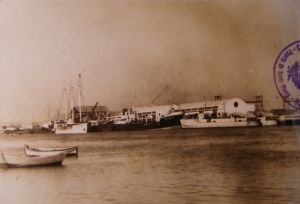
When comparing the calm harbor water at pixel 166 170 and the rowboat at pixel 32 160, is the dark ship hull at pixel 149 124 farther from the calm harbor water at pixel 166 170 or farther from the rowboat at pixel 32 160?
the rowboat at pixel 32 160

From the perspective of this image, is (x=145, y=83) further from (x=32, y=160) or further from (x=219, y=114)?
(x=32, y=160)

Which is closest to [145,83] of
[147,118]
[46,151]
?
[147,118]

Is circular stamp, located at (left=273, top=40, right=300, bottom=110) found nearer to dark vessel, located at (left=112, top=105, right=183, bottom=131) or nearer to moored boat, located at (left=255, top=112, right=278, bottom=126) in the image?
moored boat, located at (left=255, top=112, right=278, bottom=126)

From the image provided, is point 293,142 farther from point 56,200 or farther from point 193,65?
point 56,200

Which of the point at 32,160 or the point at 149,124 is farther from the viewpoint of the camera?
the point at 149,124

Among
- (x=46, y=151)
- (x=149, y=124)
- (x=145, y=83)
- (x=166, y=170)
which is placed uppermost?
(x=145, y=83)

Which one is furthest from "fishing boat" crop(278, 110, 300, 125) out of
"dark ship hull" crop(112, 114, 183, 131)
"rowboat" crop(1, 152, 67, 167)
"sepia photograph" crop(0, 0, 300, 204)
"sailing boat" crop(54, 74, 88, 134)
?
"rowboat" crop(1, 152, 67, 167)
